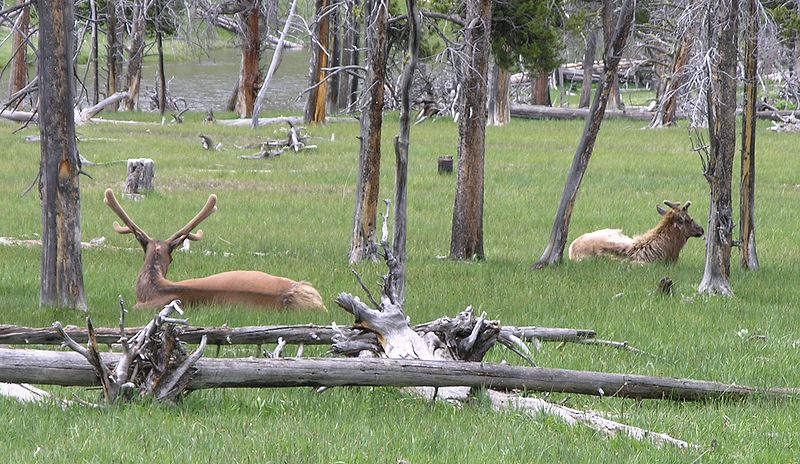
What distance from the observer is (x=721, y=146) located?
12.7 meters

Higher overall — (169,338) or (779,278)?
(169,338)

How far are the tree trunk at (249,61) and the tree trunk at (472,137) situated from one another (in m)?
27.4

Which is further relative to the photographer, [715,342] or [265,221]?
[265,221]

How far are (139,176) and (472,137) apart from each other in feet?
24.8

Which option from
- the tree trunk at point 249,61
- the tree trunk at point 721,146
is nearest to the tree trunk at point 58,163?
the tree trunk at point 721,146

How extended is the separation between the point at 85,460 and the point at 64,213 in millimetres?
5335

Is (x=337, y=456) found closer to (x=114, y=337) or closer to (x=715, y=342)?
(x=114, y=337)

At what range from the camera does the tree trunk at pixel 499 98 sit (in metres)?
39.5

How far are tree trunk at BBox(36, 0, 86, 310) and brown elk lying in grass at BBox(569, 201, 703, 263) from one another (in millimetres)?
7400

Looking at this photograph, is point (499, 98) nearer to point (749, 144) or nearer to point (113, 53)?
point (113, 53)

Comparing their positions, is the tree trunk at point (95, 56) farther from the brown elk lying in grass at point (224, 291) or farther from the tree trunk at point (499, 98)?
the tree trunk at point (499, 98)

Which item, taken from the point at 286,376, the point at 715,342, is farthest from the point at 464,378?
the point at 715,342

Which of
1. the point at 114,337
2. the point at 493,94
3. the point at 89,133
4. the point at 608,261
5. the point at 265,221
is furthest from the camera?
the point at 493,94

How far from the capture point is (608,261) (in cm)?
1568
